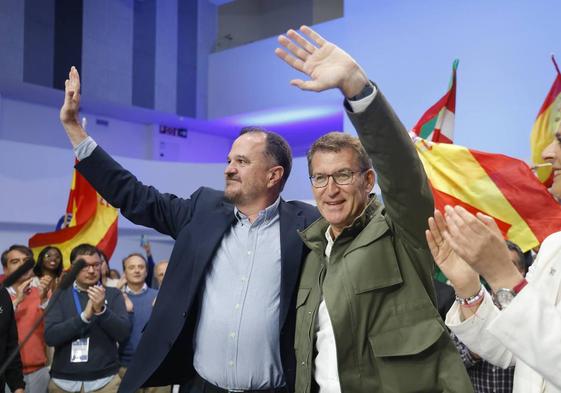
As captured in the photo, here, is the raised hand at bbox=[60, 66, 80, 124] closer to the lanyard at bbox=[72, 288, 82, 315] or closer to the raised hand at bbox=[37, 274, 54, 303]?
the lanyard at bbox=[72, 288, 82, 315]

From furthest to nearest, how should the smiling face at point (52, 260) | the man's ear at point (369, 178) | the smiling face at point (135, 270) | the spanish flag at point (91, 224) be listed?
the spanish flag at point (91, 224) → the smiling face at point (52, 260) → the smiling face at point (135, 270) → the man's ear at point (369, 178)

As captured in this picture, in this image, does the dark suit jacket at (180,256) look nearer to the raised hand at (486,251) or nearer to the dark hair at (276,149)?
the dark hair at (276,149)

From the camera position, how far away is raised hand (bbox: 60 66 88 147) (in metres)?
2.32

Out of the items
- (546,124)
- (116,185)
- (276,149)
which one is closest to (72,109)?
(116,185)

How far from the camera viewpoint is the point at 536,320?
121 centimetres

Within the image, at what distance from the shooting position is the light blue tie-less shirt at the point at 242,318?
7.18 feet

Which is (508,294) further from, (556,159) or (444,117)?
(444,117)

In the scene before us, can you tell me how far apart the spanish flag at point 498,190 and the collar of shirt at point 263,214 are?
1.75m

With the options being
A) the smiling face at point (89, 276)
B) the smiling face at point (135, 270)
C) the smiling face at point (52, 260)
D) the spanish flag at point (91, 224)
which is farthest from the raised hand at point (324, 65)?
the spanish flag at point (91, 224)

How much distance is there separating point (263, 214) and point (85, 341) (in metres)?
2.19

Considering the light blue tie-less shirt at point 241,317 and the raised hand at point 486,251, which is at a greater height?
the raised hand at point 486,251

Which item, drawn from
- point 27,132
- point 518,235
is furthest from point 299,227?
point 27,132

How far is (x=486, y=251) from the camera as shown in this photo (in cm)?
128

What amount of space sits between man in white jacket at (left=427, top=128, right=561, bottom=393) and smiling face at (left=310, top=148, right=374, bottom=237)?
41cm
